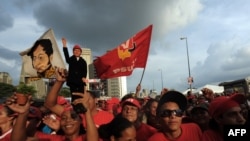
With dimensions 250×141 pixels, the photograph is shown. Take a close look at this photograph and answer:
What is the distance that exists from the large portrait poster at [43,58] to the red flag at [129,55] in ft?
6.47

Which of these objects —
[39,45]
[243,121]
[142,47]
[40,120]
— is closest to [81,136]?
[40,120]

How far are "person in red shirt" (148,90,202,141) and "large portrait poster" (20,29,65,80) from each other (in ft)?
13.6

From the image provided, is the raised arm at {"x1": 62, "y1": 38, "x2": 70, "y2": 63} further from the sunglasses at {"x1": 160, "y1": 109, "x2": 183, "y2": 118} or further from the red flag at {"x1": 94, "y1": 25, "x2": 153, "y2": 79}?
the sunglasses at {"x1": 160, "y1": 109, "x2": 183, "y2": 118}

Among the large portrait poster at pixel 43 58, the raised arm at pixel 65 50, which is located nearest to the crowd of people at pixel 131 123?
the raised arm at pixel 65 50

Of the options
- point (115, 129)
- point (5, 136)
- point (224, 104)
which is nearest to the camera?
point (224, 104)

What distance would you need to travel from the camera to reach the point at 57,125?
4750 mm

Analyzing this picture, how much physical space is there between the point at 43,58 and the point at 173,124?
5.06 m

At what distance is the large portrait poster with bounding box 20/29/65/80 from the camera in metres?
7.72

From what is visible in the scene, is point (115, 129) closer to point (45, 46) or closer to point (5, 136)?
point (5, 136)

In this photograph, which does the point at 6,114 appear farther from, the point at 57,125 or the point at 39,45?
the point at 39,45

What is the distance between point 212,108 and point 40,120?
248 cm

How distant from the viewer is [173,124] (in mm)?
3646

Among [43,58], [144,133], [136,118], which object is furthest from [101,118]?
[43,58]

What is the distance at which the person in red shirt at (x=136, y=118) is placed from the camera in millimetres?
4801
